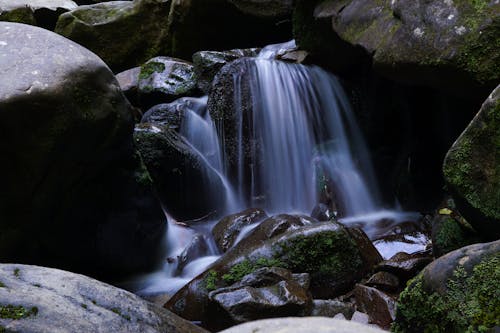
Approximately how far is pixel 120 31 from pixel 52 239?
744 cm

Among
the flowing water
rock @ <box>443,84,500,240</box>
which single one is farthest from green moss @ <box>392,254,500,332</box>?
the flowing water

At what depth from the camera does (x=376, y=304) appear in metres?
4.43

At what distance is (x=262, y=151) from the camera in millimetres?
8227

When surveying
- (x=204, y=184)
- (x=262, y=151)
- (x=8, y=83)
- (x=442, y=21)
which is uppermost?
(x=442, y=21)

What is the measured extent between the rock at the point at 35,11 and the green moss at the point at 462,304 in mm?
11625

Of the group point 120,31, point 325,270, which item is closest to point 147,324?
point 325,270

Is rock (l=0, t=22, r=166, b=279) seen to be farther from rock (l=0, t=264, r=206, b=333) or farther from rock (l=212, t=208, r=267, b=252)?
rock (l=0, t=264, r=206, b=333)

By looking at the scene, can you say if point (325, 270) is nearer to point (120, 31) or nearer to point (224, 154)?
point (224, 154)

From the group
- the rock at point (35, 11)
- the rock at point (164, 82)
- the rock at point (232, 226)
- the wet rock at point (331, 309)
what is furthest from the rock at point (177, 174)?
the rock at point (35, 11)

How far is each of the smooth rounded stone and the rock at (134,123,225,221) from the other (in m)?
5.86

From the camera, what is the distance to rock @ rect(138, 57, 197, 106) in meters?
9.84

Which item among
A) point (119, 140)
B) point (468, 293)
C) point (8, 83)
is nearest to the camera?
point (468, 293)

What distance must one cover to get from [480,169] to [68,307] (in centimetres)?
326

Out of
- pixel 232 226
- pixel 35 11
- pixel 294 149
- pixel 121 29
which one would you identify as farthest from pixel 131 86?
pixel 35 11
